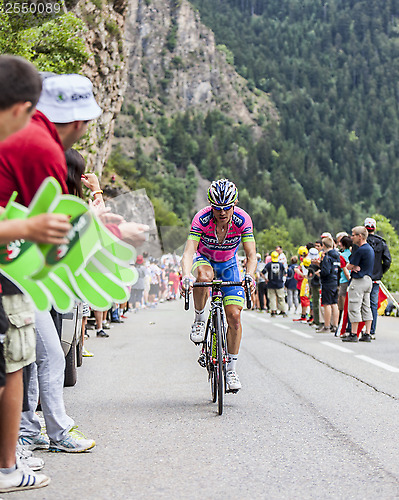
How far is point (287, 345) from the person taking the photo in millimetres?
13227

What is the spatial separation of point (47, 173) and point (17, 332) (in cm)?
87

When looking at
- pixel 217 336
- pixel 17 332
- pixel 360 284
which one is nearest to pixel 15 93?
pixel 17 332

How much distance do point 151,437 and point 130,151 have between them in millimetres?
189433

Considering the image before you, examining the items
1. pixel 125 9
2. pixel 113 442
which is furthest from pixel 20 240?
pixel 125 9

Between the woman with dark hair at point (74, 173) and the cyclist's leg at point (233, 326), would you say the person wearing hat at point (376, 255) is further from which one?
the woman with dark hair at point (74, 173)

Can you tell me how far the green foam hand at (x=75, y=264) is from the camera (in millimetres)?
3037

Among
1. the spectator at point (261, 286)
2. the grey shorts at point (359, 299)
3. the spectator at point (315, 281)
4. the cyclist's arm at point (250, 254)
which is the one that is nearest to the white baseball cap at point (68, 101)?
the cyclist's arm at point (250, 254)

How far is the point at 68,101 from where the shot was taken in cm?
386

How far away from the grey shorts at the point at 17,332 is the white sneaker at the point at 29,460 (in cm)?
90

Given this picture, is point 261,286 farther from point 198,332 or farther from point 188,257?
point 188,257

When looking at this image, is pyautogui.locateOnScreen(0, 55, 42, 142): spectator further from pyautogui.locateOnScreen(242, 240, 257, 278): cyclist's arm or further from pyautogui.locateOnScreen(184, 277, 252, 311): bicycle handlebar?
pyautogui.locateOnScreen(242, 240, 257, 278): cyclist's arm

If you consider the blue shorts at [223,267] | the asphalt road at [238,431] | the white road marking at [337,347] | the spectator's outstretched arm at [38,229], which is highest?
the spectator's outstretched arm at [38,229]

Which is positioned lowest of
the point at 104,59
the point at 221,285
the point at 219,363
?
the point at 219,363

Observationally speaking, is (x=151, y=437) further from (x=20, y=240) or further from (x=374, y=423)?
(x=20, y=240)
